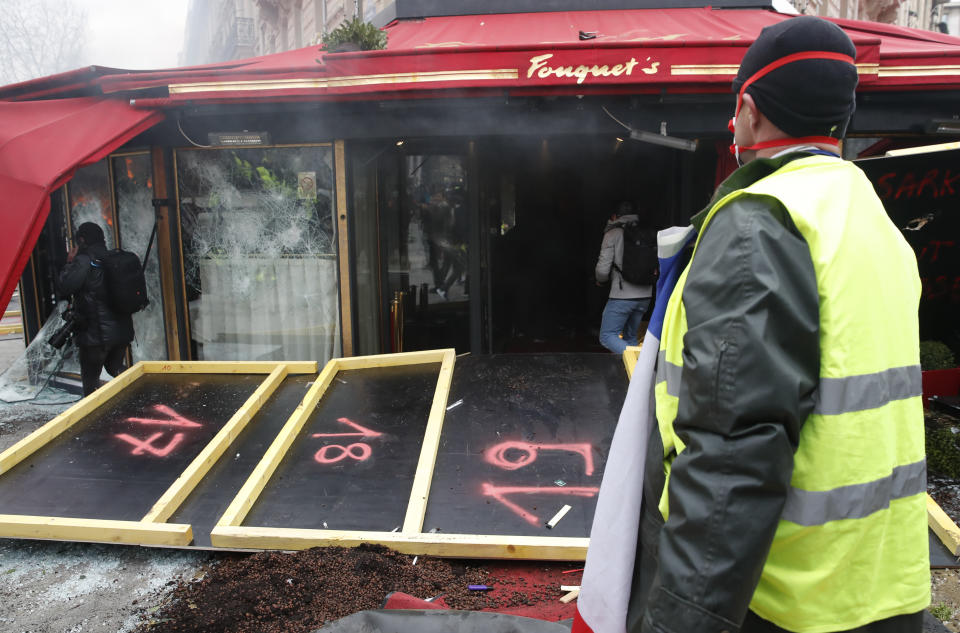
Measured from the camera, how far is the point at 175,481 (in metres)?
3.81

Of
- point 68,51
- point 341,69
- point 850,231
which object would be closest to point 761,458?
point 850,231

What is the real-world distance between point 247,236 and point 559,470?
172 inches

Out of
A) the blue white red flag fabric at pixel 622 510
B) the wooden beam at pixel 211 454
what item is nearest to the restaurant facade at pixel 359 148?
the wooden beam at pixel 211 454

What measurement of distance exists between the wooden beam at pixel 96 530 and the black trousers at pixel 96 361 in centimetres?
307

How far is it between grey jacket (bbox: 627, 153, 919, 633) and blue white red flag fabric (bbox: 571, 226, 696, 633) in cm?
24

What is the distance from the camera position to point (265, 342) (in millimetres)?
6797

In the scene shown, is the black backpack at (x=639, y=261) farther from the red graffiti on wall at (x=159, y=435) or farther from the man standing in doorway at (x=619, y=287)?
the red graffiti on wall at (x=159, y=435)

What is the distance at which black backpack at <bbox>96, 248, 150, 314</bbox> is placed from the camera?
5.99m

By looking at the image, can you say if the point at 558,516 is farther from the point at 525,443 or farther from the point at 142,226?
the point at 142,226

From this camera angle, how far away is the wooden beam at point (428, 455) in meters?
3.38

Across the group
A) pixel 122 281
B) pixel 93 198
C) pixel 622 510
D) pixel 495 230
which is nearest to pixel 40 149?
pixel 122 281

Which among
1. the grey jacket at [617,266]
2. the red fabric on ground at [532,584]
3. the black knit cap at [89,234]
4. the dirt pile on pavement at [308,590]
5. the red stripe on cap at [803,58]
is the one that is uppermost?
the red stripe on cap at [803,58]

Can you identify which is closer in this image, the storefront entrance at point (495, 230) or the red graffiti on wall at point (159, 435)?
the red graffiti on wall at point (159, 435)

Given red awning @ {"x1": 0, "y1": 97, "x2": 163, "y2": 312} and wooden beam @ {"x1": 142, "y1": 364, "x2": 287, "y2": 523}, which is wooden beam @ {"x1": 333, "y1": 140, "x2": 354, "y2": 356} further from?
red awning @ {"x1": 0, "y1": 97, "x2": 163, "y2": 312}
